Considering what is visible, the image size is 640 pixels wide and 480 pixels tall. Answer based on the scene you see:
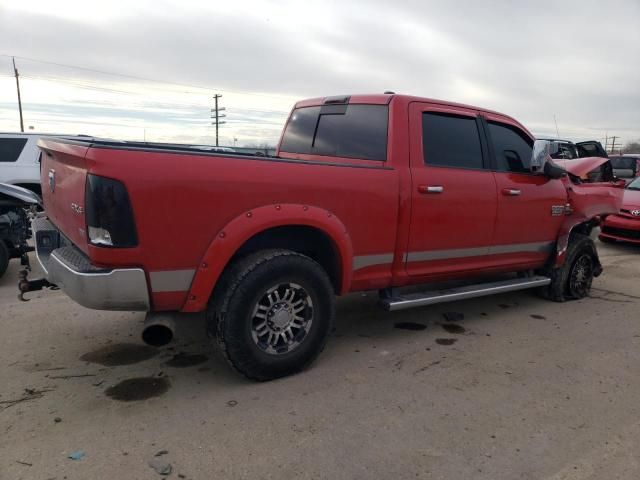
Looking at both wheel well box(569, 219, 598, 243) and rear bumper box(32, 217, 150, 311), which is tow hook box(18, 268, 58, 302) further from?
wheel well box(569, 219, 598, 243)

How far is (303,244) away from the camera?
12.4 feet

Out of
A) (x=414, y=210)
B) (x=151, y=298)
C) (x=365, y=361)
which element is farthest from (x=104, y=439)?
(x=414, y=210)

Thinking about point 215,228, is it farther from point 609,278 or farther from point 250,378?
point 609,278

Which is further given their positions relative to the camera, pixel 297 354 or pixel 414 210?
pixel 414 210

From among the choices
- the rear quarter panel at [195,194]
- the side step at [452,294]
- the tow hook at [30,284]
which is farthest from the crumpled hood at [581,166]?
the tow hook at [30,284]

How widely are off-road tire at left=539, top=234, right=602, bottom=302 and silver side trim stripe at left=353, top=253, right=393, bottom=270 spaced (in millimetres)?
2496

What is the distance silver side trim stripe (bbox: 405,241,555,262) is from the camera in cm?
423

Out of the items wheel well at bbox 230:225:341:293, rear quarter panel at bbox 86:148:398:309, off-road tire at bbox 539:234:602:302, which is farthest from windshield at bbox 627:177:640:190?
wheel well at bbox 230:225:341:293

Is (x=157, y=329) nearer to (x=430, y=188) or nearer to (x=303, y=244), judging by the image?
(x=303, y=244)

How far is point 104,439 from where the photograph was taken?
2785 millimetres

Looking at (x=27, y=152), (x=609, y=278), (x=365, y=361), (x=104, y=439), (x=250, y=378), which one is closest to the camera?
(x=104, y=439)

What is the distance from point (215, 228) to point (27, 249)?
3.12 meters

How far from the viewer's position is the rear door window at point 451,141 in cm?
426

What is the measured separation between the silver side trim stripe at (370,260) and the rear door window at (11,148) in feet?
28.9
